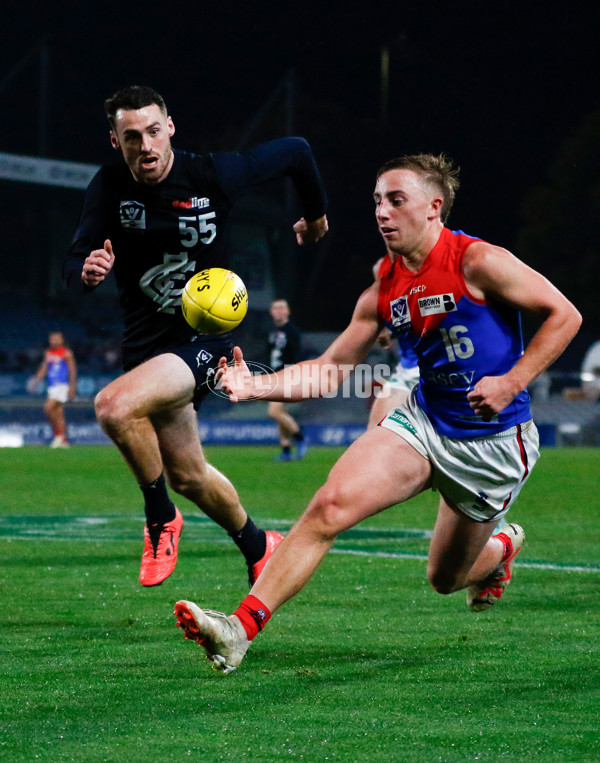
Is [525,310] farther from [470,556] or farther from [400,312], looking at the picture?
[470,556]

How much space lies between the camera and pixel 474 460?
4949 mm

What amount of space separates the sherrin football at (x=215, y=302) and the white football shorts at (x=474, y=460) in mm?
1016

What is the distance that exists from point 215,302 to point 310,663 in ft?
5.61

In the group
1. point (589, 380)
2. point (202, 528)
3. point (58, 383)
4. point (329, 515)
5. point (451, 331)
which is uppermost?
point (451, 331)

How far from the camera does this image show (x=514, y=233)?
135ft

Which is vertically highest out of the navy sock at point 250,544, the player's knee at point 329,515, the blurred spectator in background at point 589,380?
the player's knee at point 329,515

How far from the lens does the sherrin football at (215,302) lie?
5.63m

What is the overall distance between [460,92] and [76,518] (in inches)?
1181

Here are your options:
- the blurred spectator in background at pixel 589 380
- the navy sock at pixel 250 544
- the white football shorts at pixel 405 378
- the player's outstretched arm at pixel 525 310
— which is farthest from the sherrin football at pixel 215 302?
the blurred spectator in background at pixel 589 380

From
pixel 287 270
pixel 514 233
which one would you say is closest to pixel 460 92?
pixel 514 233

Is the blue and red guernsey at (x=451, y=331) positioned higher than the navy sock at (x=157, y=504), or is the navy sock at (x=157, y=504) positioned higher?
the blue and red guernsey at (x=451, y=331)

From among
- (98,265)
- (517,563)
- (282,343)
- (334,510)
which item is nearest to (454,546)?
(334,510)

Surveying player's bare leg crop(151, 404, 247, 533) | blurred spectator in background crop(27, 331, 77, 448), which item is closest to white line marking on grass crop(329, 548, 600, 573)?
player's bare leg crop(151, 404, 247, 533)

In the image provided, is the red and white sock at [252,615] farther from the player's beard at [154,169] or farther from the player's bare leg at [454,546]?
the player's beard at [154,169]
